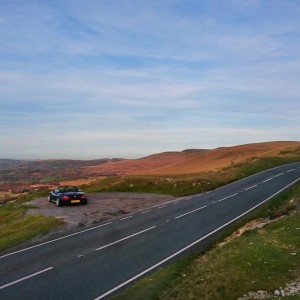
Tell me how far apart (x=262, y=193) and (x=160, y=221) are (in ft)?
35.7

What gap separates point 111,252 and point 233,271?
553cm

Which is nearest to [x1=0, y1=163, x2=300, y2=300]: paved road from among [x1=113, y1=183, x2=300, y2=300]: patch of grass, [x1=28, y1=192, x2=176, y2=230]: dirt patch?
[x1=113, y1=183, x2=300, y2=300]: patch of grass

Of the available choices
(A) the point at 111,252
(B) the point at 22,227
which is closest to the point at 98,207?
(B) the point at 22,227

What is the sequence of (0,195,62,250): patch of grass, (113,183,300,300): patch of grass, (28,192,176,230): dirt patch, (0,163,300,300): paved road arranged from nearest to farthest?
(113,183,300,300): patch of grass < (0,163,300,300): paved road < (0,195,62,250): patch of grass < (28,192,176,230): dirt patch

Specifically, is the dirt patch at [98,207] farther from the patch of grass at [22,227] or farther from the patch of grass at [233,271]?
the patch of grass at [233,271]

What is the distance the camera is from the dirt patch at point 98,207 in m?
24.8

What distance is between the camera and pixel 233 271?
12227 millimetres

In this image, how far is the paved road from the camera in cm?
1213

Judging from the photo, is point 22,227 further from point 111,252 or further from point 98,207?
point 111,252

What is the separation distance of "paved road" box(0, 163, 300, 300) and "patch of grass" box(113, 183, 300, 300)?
0.94 meters

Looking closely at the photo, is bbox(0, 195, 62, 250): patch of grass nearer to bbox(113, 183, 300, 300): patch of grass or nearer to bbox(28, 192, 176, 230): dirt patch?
bbox(28, 192, 176, 230): dirt patch

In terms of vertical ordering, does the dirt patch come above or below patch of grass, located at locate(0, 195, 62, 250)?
above

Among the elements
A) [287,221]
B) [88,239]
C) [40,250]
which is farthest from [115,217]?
[287,221]

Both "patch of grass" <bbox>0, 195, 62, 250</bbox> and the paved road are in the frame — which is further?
"patch of grass" <bbox>0, 195, 62, 250</bbox>
